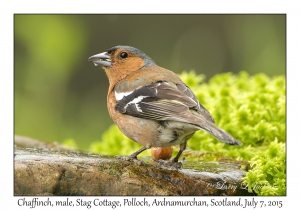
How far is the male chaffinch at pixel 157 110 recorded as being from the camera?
4.57 metres

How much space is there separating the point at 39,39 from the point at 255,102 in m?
5.53

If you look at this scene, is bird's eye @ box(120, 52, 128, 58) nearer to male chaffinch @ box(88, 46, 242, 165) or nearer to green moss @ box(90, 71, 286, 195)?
male chaffinch @ box(88, 46, 242, 165)

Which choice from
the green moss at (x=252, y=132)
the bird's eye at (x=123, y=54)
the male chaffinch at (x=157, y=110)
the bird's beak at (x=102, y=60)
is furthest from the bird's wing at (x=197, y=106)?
the bird's beak at (x=102, y=60)

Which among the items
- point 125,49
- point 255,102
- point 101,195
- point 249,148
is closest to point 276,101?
point 255,102

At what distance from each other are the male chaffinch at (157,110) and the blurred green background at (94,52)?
4.49 m

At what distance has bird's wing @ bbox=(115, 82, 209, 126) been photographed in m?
4.56

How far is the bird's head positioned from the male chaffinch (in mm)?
252

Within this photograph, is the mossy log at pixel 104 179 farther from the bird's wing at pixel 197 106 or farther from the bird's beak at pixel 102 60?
the bird's beak at pixel 102 60

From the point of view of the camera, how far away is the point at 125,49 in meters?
6.21

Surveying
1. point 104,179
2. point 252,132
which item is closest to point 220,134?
point 104,179

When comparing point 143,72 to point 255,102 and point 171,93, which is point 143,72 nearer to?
point 171,93

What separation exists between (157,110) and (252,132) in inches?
70.5

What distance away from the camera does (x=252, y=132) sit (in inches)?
233

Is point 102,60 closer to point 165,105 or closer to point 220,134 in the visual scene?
point 165,105
